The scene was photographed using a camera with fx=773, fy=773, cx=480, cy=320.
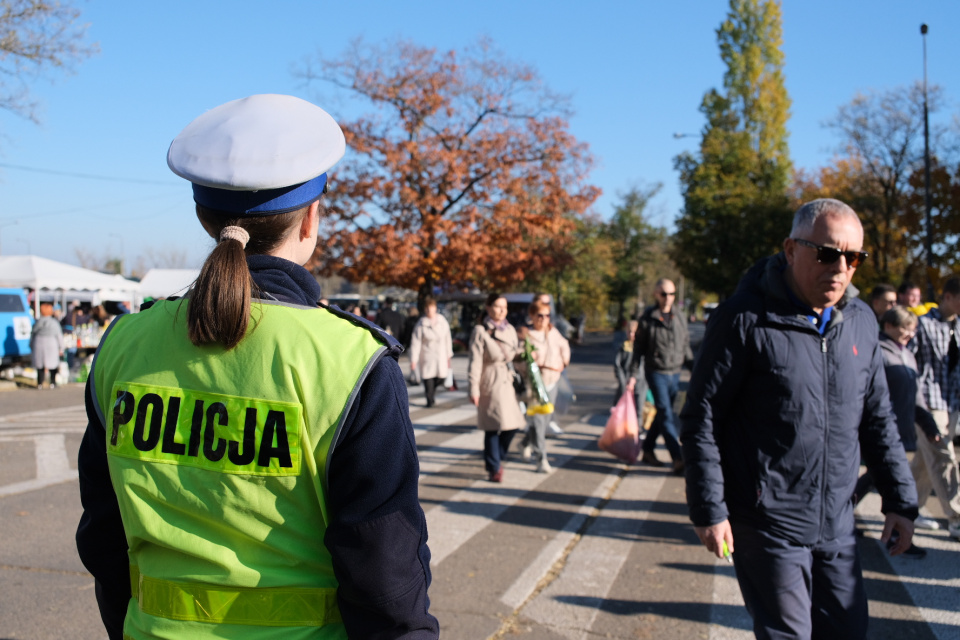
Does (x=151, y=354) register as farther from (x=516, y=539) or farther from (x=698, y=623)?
(x=516, y=539)

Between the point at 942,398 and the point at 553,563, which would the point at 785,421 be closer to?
the point at 553,563

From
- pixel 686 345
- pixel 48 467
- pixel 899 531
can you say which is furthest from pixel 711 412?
pixel 48 467

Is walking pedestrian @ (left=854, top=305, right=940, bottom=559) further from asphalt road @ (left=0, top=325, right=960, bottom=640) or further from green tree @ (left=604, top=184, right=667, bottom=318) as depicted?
green tree @ (left=604, top=184, right=667, bottom=318)

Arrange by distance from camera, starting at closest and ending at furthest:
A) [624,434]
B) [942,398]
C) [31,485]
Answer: [942,398], [31,485], [624,434]

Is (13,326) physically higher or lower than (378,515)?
lower

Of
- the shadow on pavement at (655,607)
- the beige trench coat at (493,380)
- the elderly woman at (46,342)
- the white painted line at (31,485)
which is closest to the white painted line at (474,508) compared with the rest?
the beige trench coat at (493,380)

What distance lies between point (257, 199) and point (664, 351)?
23.1 ft

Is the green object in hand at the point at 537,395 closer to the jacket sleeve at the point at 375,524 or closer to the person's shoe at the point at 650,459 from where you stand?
the person's shoe at the point at 650,459

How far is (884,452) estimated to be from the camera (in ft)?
9.62

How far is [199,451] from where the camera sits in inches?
54.1

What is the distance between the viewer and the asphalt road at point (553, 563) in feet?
13.8

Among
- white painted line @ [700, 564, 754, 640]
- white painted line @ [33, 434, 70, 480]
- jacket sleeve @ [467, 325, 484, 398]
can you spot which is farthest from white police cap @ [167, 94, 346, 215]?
white painted line @ [33, 434, 70, 480]

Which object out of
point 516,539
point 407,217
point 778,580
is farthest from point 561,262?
point 778,580

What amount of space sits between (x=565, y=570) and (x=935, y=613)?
83.8 inches
